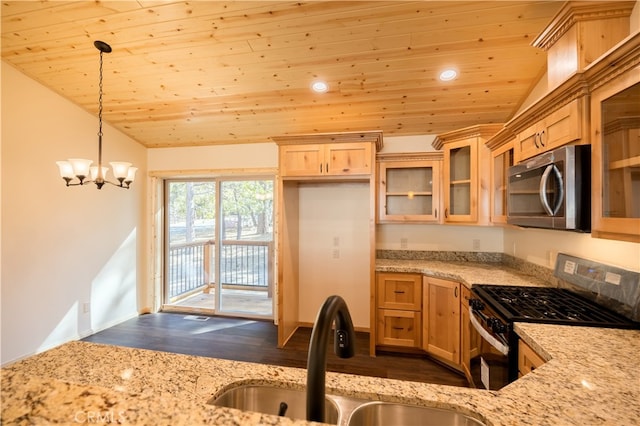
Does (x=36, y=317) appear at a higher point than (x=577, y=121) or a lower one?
lower

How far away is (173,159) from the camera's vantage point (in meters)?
4.21

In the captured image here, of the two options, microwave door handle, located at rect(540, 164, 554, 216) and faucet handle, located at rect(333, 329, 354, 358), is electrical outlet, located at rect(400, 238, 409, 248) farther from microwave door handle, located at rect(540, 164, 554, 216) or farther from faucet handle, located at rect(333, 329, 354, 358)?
faucet handle, located at rect(333, 329, 354, 358)

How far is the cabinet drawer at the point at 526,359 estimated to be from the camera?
4.36ft

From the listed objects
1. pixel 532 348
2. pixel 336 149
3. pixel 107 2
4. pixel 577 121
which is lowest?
pixel 532 348

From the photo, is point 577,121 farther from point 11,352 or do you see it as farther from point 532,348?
point 11,352

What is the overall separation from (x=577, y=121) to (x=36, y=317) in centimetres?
478

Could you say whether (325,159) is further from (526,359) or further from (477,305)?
(526,359)

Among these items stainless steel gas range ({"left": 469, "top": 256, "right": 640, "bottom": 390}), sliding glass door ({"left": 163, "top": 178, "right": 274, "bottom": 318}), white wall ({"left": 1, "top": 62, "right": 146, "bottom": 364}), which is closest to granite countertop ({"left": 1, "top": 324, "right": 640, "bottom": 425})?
stainless steel gas range ({"left": 469, "top": 256, "right": 640, "bottom": 390})

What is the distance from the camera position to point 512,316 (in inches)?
61.6

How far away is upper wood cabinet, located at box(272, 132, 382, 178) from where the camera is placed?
2963mm

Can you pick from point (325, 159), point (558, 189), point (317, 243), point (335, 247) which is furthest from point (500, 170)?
point (317, 243)

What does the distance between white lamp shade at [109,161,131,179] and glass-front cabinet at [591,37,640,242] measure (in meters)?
3.19

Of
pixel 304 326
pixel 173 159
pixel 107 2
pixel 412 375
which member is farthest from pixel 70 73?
pixel 412 375

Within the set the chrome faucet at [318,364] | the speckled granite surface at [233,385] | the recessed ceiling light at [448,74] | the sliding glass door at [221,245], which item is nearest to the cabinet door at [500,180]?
the recessed ceiling light at [448,74]
